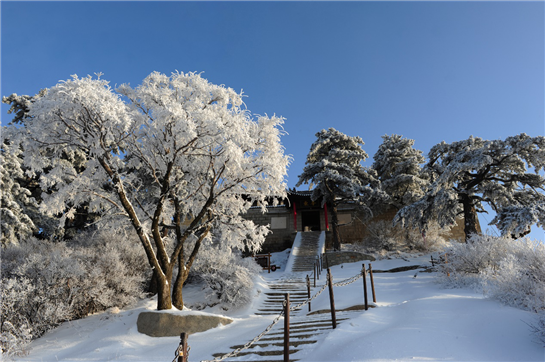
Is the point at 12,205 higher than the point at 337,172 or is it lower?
lower

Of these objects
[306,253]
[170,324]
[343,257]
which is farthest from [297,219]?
[170,324]

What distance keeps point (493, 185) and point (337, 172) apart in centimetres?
953

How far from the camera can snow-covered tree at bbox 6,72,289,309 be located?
8609 mm

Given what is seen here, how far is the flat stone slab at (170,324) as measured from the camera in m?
8.25

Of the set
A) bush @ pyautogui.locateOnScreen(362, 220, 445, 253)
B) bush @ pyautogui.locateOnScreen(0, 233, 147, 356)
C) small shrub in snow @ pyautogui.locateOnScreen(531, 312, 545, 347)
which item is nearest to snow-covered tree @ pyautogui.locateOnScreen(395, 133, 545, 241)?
bush @ pyautogui.locateOnScreen(362, 220, 445, 253)

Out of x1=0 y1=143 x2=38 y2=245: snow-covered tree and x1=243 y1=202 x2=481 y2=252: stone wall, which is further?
x1=243 y1=202 x2=481 y2=252: stone wall

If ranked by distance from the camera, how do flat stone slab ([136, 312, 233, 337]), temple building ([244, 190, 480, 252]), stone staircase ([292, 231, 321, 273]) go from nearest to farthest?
flat stone slab ([136, 312, 233, 337]), stone staircase ([292, 231, 321, 273]), temple building ([244, 190, 480, 252])

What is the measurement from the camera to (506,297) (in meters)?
6.35

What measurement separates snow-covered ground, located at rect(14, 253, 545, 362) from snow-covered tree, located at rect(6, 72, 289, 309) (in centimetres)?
170

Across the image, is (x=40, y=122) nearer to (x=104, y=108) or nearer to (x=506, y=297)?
(x=104, y=108)

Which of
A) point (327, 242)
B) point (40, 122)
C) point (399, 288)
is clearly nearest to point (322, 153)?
point (327, 242)

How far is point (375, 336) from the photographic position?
5.31 m

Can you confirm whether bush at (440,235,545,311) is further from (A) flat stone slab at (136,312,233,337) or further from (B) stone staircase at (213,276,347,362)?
(A) flat stone slab at (136,312,233,337)

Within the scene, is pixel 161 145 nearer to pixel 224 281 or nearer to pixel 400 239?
pixel 224 281
